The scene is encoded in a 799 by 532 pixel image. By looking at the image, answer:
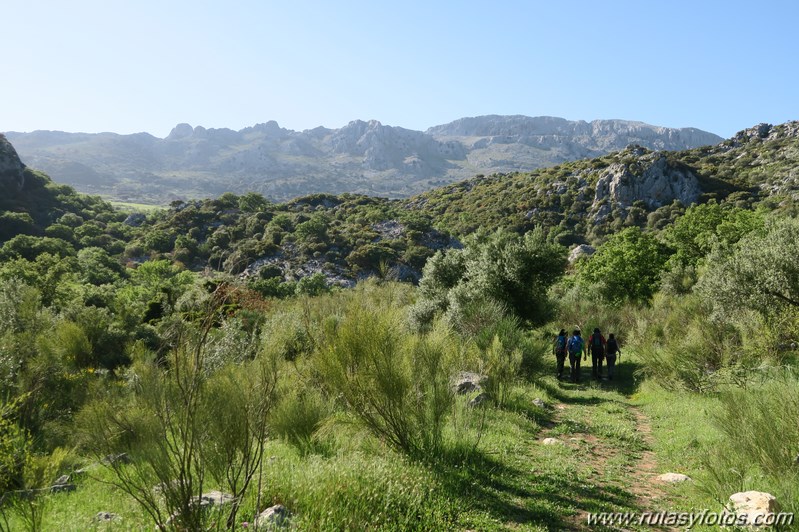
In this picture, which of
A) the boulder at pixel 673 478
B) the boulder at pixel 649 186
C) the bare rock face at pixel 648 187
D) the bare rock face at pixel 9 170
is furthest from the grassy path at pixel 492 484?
the bare rock face at pixel 9 170

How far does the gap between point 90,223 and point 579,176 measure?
93409mm

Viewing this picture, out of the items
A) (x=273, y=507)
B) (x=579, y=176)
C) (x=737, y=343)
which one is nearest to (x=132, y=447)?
(x=273, y=507)

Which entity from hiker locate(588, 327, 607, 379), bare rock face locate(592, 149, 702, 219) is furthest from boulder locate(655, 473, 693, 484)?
bare rock face locate(592, 149, 702, 219)

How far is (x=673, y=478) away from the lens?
655 cm

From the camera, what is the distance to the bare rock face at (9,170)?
71.4 m

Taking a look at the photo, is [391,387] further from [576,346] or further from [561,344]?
[561,344]

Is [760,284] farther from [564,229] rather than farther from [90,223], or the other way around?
[90,223]

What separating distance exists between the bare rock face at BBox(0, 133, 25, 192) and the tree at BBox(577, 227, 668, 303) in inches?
3712

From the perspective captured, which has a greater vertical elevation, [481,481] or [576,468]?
[481,481]

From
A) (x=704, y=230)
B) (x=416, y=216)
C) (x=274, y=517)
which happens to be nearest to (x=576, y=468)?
(x=274, y=517)

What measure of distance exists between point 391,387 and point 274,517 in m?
2.34

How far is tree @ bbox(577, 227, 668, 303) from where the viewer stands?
96.7 ft

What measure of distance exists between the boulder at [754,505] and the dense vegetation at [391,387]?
0.20m

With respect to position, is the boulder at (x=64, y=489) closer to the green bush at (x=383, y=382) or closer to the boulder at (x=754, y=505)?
the green bush at (x=383, y=382)
